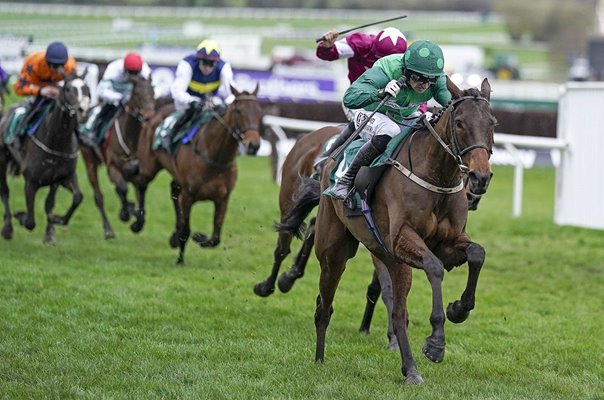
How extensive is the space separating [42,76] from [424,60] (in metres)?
6.54

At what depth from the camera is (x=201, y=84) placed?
36.3ft

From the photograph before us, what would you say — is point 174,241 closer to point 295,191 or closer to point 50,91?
point 50,91

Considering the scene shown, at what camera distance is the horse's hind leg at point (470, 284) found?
5785 millimetres

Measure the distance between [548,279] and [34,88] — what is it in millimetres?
5699

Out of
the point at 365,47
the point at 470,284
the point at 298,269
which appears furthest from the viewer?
the point at 298,269

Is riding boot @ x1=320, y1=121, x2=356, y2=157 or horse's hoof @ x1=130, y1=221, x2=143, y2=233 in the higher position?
riding boot @ x1=320, y1=121, x2=356, y2=157

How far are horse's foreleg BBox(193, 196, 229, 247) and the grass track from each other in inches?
10.3

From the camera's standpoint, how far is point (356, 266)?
11477mm

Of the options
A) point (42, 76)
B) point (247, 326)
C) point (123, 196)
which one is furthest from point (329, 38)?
point (123, 196)

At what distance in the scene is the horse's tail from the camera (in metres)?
7.68

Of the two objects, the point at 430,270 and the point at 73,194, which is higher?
the point at 430,270

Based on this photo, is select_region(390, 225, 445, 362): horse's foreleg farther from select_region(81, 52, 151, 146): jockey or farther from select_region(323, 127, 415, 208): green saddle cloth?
select_region(81, 52, 151, 146): jockey

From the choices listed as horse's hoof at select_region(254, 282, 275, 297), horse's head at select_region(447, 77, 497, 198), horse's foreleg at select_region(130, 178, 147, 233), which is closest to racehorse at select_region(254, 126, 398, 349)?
horse's hoof at select_region(254, 282, 275, 297)

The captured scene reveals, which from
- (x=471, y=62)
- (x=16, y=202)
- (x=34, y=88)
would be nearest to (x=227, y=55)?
(x=471, y=62)
